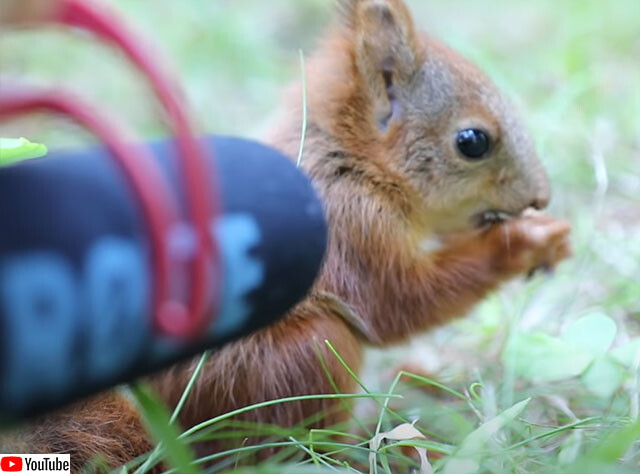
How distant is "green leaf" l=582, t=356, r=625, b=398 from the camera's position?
1.38 metres

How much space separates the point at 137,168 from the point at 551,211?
1927mm

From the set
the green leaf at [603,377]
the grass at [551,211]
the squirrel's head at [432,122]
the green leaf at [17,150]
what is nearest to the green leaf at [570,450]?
the grass at [551,211]

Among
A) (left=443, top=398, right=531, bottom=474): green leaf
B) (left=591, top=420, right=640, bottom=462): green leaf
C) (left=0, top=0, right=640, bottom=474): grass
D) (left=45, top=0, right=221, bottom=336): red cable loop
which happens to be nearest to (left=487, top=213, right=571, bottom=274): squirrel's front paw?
(left=0, top=0, right=640, bottom=474): grass

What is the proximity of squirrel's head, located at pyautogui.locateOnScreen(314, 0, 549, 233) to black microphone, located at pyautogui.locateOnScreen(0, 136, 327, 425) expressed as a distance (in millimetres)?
843

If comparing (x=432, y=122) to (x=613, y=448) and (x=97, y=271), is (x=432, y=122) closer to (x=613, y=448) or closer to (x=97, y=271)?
(x=613, y=448)

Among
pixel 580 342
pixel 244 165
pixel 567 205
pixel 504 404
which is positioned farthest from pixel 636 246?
pixel 244 165

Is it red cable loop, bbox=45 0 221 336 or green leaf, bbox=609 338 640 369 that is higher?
red cable loop, bbox=45 0 221 336

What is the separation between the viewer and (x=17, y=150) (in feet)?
2.85

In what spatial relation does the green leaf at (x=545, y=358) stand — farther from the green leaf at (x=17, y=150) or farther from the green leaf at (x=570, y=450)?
the green leaf at (x=17, y=150)

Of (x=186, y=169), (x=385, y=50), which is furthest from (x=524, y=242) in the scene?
(x=186, y=169)

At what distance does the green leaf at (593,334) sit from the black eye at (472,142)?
36 cm

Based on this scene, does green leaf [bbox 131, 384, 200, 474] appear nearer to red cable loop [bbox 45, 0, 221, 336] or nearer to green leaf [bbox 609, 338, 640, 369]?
red cable loop [bbox 45, 0, 221, 336]

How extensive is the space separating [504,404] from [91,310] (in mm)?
891

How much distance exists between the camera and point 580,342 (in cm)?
148
